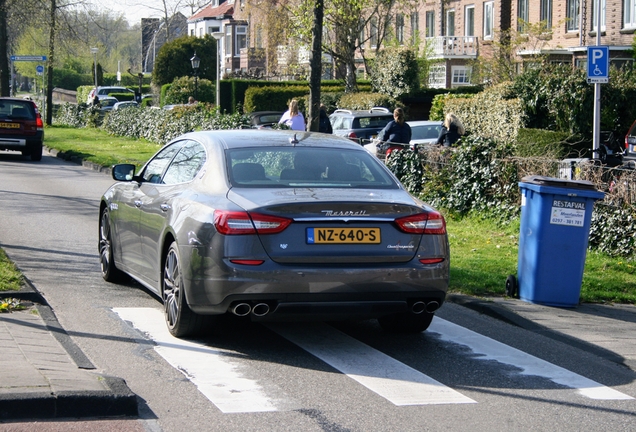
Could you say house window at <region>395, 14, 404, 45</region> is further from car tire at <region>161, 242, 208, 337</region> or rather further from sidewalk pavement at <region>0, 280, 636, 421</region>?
car tire at <region>161, 242, 208, 337</region>

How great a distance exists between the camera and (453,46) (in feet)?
169

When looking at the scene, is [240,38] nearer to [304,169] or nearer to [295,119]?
[295,119]

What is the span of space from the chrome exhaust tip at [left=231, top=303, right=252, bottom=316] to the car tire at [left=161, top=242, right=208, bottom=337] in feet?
1.56

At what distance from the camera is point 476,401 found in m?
5.46

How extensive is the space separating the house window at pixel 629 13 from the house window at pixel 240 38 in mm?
41685

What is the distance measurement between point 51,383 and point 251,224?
164 centimetres

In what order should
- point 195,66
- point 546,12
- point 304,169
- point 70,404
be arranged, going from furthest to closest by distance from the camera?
1. point 546,12
2. point 195,66
3. point 304,169
4. point 70,404

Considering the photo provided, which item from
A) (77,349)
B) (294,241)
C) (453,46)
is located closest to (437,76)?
(453,46)

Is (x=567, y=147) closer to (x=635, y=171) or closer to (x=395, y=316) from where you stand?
(x=635, y=171)

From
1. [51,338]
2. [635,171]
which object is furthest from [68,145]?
[51,338]

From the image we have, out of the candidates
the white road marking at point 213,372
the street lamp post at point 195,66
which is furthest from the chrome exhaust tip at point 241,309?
the street lamp post at point 195,66

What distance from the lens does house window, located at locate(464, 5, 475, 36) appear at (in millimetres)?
50812

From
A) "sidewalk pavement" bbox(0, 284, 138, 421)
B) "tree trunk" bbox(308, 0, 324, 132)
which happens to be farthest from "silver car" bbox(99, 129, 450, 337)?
"tree trunk" bbox(308, 0, 324, 132)

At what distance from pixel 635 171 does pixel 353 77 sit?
3285 cm
